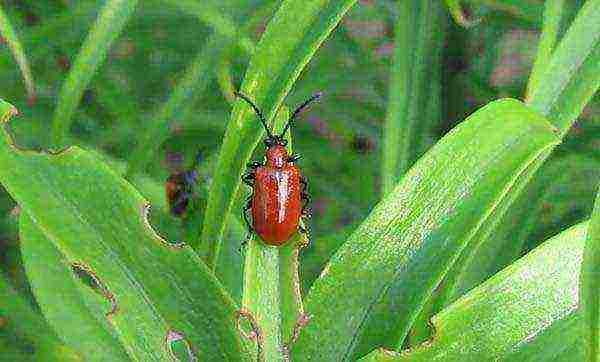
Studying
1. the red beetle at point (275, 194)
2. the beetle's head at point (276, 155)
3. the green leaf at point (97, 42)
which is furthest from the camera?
the beetle's head at point (276, 155)

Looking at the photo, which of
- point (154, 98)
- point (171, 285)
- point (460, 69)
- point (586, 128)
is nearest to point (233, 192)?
point (171, 285)

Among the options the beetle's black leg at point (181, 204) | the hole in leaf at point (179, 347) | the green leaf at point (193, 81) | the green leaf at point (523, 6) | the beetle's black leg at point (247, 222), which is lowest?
the hole in leaf at point (179, 347)

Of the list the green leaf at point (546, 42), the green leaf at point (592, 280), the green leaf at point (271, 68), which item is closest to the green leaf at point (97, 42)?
the green leaf at point (271, 68)

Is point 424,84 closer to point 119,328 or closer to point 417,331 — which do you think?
point 417,331

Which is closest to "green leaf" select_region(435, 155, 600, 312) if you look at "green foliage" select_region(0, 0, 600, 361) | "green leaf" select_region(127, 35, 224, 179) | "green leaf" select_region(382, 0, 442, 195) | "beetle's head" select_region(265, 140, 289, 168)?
"green foliage" select_region(0, 0, 600, 361)

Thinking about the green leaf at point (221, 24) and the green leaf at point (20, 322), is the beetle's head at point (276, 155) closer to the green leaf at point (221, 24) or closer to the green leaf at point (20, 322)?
the green leaf at point (221, 24)

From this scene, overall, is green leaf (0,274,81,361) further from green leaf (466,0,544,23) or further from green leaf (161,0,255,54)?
green leaf (466,0,544,23)
